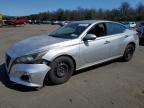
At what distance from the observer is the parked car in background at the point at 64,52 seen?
5277mm

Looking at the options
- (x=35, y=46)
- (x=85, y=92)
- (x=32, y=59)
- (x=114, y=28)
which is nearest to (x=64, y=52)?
(x=35, y=46)

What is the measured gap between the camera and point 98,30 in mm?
6898

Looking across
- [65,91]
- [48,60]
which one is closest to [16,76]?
[48,60]

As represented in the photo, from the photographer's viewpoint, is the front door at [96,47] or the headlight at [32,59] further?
the front door at [96,47]

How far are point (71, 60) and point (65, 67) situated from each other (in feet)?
0.78

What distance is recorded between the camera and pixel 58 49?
5641 millimetres

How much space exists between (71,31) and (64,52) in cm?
123

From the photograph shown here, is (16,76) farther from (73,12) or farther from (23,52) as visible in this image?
(73,12)

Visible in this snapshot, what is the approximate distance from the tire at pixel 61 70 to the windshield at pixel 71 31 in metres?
0.79

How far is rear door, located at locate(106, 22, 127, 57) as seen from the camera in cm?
713

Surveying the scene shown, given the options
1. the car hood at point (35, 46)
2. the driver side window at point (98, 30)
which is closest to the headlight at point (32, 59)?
the car hood at point (35, 46)

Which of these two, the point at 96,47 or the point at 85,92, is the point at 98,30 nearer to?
the point at 96,47

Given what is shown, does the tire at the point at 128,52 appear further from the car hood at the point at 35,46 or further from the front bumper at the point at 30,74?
the front bumper at the point at 30,74

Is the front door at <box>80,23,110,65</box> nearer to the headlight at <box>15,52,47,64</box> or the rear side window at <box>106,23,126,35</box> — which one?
the rear side window at <box>106,23,126,35</box>
